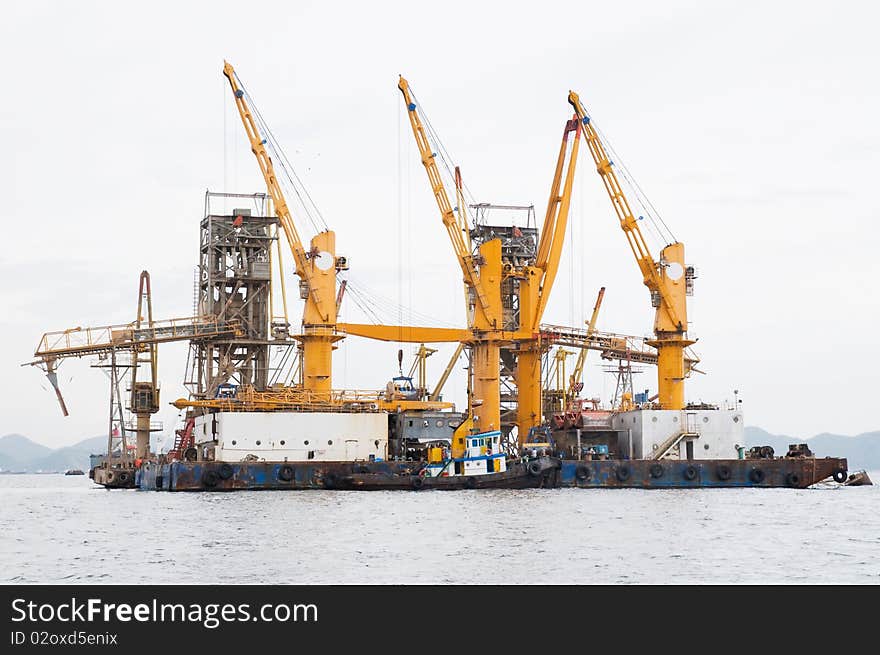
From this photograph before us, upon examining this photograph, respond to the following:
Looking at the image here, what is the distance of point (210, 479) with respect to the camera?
256 ft

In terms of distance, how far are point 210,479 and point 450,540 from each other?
34760 millimetres

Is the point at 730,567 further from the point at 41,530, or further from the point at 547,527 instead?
the point at 41,530

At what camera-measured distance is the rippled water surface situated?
124ft

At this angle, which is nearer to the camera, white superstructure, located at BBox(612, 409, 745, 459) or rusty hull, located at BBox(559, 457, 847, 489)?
rusty hull, located at BBox(559, 457, 847, 489)

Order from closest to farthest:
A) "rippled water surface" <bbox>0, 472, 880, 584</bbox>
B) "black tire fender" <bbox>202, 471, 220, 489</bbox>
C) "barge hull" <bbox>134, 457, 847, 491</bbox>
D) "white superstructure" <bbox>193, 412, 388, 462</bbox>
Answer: "rippled water surface" <bbox>0, 472, 880, 584</bbox> → "barge hull" <bbox>134, 457, 847, 491</bbox> → "black tire fender" <bbox>202, 471, 220, 489</bbox> → "white superstructure" <bbox>193, 412, 388, 462</bbox>

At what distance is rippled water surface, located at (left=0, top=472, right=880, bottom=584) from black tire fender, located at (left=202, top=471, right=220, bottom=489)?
5.76 meters

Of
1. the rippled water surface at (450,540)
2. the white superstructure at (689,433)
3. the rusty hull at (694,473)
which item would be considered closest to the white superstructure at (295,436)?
the rippled water surface at (450,540)

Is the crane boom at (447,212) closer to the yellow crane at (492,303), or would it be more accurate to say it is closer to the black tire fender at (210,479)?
the yellow crane at (492,303)

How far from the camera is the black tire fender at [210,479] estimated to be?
77875mm

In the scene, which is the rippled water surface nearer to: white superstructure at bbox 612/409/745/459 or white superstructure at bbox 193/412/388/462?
white superstructure at bbox 193/412/388/462

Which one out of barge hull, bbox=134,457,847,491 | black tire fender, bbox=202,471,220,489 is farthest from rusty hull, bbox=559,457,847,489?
black tire fender, bbox=202,471,220,489

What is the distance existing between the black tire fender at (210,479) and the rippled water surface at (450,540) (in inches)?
227

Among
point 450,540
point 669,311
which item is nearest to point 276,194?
point 669,311
